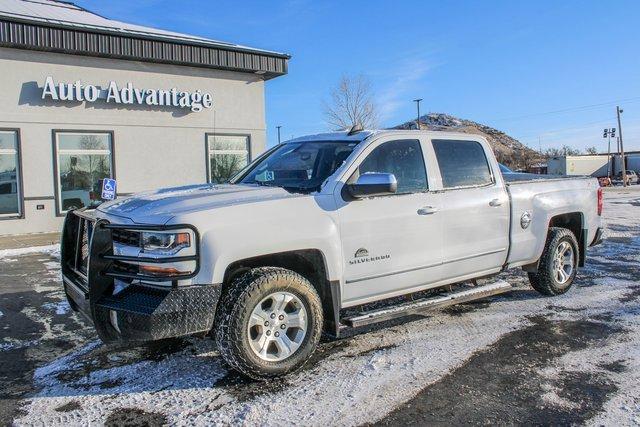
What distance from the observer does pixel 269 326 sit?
3998 millimetres

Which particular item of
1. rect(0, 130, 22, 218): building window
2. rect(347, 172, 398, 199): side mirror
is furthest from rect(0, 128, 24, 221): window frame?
rect(347, 172, 398, 199): side mirror

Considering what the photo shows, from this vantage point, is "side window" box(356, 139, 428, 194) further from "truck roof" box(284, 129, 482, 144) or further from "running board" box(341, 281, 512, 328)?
"running board" box(341, 281, 512, 328)

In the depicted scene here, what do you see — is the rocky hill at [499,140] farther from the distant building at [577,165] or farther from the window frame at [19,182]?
the window frame at [19,182]

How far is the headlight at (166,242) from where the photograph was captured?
3625 mm

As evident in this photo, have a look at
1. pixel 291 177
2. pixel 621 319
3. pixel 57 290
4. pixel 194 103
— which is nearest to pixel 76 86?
pixel 194 103

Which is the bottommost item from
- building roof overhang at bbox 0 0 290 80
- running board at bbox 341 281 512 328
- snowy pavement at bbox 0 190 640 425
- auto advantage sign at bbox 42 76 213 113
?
snowy pavement at bbox 0 190 640 425

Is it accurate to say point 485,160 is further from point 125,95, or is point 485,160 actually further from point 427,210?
point 125,95

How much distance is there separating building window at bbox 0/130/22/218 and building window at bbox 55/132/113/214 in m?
0.91

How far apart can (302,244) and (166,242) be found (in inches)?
39.5

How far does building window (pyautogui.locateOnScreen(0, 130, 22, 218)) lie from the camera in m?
13.5

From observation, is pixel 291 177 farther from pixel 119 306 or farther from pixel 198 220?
pixel 119 306

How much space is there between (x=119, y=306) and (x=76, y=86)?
474 inches

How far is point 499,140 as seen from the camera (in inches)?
3538

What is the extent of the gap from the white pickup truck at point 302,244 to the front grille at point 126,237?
1cm
